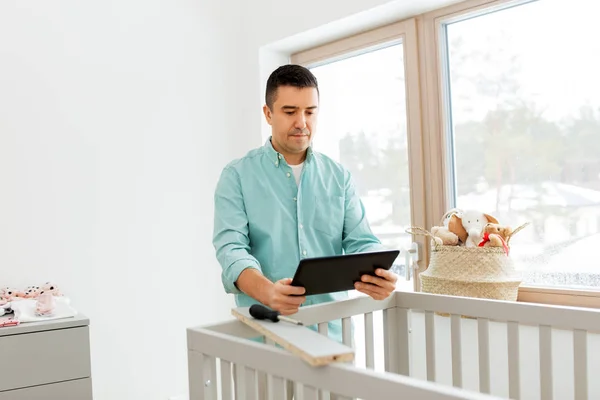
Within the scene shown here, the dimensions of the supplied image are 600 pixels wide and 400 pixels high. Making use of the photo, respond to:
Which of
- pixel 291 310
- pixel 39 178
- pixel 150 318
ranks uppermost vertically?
pixel 39 178

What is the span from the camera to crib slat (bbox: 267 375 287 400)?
971 mm

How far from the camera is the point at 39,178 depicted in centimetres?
226

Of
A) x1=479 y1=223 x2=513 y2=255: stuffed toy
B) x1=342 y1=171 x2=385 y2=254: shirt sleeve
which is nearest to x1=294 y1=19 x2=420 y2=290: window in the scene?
x1=479 y1=223 x2=513 y2=255: stuffed toy

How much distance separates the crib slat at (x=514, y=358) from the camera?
4.29 feet

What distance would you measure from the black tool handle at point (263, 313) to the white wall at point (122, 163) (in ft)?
4.61

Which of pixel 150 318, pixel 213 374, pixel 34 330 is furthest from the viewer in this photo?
pixel 150 318

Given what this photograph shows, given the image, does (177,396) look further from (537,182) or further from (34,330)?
(537,182)

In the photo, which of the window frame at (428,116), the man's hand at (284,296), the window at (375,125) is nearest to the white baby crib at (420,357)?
the man's hand at (284,296)

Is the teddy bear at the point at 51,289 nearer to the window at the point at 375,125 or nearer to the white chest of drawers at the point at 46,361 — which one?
the white chest of drawers at the point at 46,361

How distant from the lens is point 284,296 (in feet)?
3.79

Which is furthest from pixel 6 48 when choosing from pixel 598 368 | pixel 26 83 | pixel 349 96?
pixel 598 368

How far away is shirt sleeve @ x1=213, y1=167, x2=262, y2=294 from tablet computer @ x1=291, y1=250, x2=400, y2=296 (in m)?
0.18

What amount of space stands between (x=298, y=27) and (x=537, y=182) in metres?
1.20

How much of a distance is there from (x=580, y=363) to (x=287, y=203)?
0.73 meters
